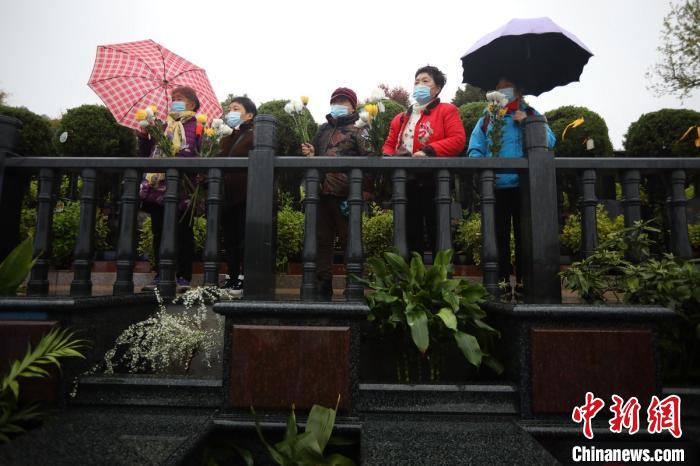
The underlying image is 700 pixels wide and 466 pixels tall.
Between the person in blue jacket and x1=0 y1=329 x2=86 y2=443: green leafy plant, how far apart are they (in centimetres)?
318

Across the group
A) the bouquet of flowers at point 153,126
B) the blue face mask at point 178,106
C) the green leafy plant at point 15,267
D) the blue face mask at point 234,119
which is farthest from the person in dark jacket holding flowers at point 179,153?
the green leafy plant at point 15,267

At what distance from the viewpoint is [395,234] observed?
101 inches

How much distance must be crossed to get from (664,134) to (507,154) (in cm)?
852

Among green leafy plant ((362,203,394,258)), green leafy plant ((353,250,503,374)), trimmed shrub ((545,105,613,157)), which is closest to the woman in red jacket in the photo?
green leafy plant ((353,250,503,374))

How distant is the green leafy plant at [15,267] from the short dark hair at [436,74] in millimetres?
3321

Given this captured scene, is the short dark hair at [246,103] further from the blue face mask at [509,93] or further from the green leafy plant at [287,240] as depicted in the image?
the blue face mask at [509,93]

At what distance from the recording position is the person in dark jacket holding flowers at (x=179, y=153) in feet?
13.2

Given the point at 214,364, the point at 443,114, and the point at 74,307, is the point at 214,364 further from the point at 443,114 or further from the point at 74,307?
the point at 443,114

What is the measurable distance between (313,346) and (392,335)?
51 centimetres

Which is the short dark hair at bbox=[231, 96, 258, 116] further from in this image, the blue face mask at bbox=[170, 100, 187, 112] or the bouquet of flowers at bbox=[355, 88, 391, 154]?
the bouquet of flowers at bbox=[355, 88, 391, 154]

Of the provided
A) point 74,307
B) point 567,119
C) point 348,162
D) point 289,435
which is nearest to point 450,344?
point 289,435

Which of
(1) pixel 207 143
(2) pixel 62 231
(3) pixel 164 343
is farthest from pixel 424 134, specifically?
(2) pixel 62 231

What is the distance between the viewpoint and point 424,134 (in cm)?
381

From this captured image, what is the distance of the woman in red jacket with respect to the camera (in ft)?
11.8
